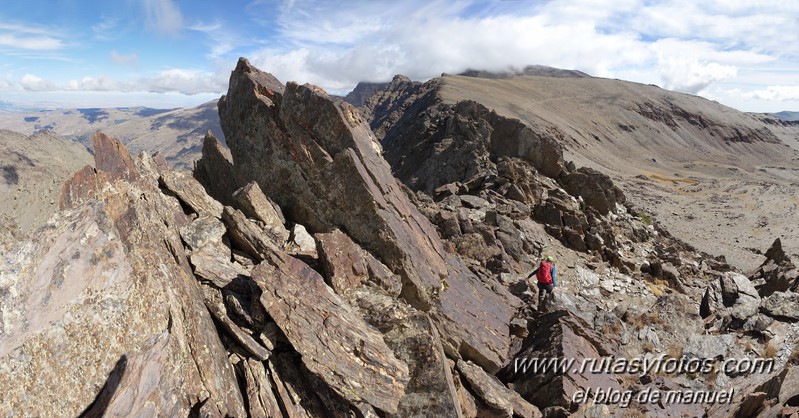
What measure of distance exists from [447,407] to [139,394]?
23.0 ft

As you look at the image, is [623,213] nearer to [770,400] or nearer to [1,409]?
[770,400]

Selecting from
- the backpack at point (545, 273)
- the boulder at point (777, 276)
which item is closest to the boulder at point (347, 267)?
the backpack at point (545, 273)

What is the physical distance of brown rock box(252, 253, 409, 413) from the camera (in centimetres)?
1066

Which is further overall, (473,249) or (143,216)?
(473,249)

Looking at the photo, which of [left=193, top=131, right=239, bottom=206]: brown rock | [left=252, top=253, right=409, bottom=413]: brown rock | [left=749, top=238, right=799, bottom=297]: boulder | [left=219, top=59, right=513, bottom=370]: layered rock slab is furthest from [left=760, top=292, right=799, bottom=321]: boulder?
[left=193, top=131, right=239, bottom=206]: brown rock

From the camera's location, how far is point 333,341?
11.2 m

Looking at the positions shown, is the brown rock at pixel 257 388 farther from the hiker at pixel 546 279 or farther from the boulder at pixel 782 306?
the boulder at pixel 782 306

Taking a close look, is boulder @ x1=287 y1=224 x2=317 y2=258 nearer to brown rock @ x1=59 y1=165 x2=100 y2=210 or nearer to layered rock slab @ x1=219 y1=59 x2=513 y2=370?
layered rock slab @ x1=219 y1=59 x2=513 y2=370

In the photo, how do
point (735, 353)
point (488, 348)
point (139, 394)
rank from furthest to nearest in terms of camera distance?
1. point (735, 353)
2. point (488, 348)
3. point (139, 394)

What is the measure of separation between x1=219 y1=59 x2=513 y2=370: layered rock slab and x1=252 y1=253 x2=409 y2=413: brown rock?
3.81 m

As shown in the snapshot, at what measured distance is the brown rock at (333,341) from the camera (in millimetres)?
10664

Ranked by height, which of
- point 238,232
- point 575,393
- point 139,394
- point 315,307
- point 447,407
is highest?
point 238,232

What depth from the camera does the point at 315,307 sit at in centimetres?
1162

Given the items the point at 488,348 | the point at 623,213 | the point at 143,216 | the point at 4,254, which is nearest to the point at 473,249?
the point at 488,348
